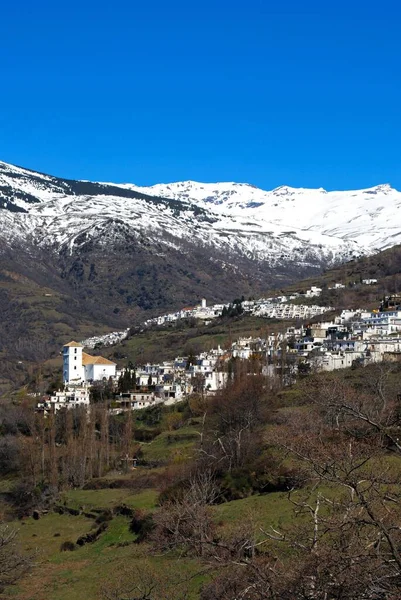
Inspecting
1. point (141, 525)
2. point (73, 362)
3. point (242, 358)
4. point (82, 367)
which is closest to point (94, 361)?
point (82, 367)

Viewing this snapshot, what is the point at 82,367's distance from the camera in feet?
375

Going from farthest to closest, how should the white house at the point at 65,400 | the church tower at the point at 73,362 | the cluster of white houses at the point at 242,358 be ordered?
the church tower at the point at 73,362 → the white house at the point at 65,400 → the cluster of white houses at the point at 242,358

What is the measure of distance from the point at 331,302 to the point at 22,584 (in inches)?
5190

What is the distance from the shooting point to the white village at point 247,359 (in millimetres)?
86250

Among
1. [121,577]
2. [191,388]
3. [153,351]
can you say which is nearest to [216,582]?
[121,577]

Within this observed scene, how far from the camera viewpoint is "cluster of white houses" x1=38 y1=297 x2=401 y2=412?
87.8 meters

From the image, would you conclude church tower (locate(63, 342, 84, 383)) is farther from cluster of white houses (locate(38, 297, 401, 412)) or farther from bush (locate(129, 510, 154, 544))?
bush (locate(129, 510, 154, 544))

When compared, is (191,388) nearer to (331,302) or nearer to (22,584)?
(22,584)

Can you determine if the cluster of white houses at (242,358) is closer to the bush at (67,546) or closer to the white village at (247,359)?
the white village at (247,359)

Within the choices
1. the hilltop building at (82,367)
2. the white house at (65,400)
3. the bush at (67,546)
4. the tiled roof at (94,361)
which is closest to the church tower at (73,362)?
the hilltop building at (82,367)

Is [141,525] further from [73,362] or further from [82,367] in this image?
[73,362]

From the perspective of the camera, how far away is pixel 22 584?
32.2 metres

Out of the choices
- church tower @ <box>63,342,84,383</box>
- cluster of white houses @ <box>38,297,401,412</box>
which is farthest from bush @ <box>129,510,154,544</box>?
church tower @ <box>63,342,84,383</box>

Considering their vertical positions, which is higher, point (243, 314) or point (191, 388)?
point (243, 314)
